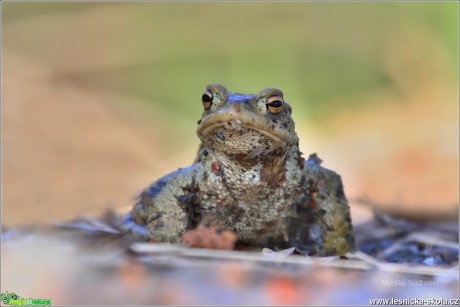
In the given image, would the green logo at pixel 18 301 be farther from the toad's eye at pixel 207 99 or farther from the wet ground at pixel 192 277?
the toad's eye at pixel 207 99

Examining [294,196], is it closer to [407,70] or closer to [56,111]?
[56,111]

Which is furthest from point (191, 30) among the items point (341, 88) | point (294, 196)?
point (294, 196)

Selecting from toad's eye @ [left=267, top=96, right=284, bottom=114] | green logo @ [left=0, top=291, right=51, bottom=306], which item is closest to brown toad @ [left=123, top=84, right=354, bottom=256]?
toad's eye @ [left=267, top=96, right=284, bottom=114]

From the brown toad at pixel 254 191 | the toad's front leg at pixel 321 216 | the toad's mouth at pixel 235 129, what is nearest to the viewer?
the toad's mouth at pixel 235 129

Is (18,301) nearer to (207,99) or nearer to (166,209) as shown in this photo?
(166,209)

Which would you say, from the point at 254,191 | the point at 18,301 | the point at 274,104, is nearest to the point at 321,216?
the point at 254,191

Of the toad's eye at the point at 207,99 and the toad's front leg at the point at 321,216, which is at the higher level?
the toad's eye at the point at 207,99

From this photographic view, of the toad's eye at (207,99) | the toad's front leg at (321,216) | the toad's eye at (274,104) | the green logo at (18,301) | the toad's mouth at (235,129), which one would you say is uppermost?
the toad's eye at (207,99)

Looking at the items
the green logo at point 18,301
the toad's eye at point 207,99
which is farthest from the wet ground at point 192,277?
the toad's eye at point 207,99
